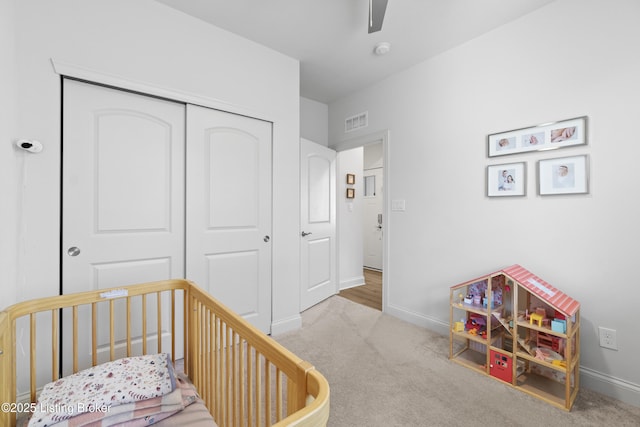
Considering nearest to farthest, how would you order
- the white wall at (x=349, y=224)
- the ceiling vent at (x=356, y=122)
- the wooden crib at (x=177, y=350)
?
the wooden crib at (x=177, y=350) → the ceiling vent at (x=356, y=122) → the white wall at (x=349, y=224)

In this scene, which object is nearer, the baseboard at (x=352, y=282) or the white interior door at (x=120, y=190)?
the white interior door at (x=120, y=190)

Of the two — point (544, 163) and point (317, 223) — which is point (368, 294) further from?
point (544, 163)

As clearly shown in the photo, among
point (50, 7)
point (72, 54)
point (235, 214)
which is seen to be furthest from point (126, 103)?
point (235, 214)

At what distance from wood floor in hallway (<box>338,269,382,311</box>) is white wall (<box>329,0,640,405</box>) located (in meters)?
0.43

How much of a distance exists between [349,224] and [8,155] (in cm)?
324

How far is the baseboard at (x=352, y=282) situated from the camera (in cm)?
383

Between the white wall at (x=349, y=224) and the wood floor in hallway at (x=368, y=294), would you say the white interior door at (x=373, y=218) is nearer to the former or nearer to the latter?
the wood floor in hallway at (x=368, y=294)

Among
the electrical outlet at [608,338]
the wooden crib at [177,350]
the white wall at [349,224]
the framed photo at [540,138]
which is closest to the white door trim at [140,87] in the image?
the wooden crib at [177,350]

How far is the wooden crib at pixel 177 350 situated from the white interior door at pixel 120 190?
79mm

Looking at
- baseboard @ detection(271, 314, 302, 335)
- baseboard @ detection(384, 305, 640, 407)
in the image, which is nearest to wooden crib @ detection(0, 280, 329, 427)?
baseboard @ detection(271, 314, 302, 335)

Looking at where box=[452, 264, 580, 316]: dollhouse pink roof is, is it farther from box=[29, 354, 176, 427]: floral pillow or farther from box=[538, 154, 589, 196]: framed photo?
box=[29, 354, 176, 427]: floral pillow

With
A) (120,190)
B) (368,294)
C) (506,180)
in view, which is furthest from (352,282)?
(120,190)

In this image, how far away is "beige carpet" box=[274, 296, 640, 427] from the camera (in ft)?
4.91

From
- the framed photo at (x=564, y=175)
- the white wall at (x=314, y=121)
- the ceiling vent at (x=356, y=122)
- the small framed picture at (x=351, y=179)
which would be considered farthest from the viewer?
the small framed picture at (x=351, y=179)
